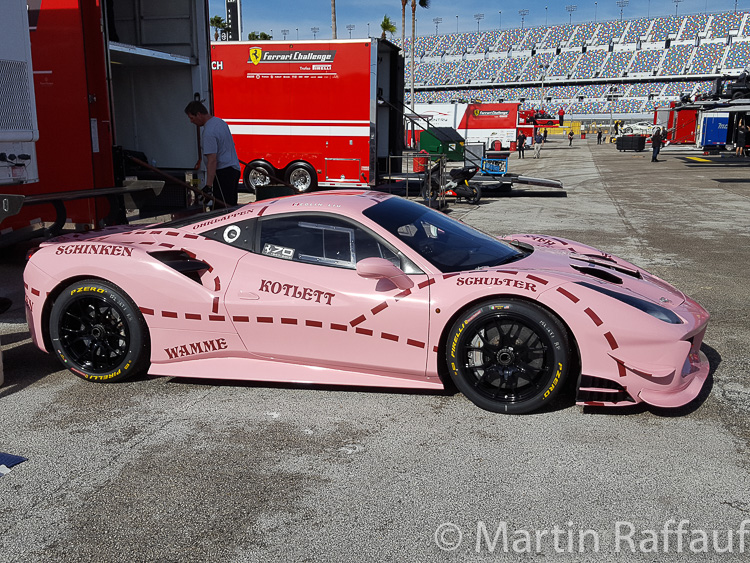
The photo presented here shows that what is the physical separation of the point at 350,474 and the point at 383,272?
120 centimetres

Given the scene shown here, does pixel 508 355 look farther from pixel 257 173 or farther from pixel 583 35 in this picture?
pixel 583 35

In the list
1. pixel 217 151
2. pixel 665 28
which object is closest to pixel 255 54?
pixel 217 151

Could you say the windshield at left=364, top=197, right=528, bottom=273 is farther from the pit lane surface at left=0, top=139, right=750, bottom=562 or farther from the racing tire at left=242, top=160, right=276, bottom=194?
the racing tire at left=242, top=160, right=276, bottom=194

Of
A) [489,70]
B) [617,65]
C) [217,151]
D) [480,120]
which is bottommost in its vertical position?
[217,151]

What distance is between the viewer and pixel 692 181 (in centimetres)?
2264

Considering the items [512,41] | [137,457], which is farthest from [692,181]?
[512,41]

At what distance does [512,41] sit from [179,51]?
89558 millimetres

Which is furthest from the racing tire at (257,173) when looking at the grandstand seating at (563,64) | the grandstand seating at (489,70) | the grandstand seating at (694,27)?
the grandstand seating at (694,27)

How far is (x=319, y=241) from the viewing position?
4.35m

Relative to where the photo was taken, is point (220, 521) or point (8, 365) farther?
point (8, 365)

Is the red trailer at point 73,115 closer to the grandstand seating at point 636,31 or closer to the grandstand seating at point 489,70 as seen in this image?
the grandstand seating at point 489,70

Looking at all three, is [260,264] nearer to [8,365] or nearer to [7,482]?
[7,482]

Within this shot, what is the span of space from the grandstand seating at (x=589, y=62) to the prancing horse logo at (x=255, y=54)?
210 ft

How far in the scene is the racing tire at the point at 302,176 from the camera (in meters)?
16.0
